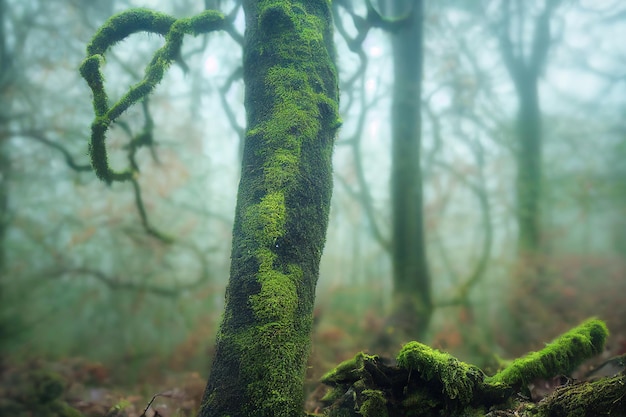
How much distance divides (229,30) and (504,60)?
11081 mm

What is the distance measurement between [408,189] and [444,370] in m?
6.18

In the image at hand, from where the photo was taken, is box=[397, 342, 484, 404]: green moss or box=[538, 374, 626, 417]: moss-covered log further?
box=[397, 342, 484, 404]: green moss

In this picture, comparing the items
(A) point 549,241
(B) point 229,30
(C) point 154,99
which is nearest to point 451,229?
(A) point 549,241

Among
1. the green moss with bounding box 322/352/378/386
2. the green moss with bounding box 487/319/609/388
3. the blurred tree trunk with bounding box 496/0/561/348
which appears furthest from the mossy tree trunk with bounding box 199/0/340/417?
the blurred tree trunk with bounding box 496/0/561/348

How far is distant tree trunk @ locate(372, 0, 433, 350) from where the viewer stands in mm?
7414

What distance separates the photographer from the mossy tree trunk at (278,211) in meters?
Answer: 2.10

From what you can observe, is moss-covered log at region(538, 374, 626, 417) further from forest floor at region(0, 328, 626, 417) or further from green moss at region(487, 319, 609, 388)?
green moss at region(487, 319, 609, 388)

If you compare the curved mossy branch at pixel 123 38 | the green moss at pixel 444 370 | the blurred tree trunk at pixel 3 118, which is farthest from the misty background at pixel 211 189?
the green moss at pixel 444 370

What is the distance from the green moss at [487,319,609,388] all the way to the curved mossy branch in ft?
12.3

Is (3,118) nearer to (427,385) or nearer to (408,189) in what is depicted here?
(408,189)

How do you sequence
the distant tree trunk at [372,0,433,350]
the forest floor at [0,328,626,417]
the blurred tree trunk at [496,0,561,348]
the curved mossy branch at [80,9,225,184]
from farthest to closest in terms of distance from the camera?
the blurred tree trunk at [496,0,561,348] < the distant tree trunk at [372,0,433,350] < the curved mossy branch at [80,9,225,184] < the forest floor at [0,328,626,417]

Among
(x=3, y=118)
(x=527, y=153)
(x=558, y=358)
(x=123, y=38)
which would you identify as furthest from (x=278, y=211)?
(x=3, y=118)

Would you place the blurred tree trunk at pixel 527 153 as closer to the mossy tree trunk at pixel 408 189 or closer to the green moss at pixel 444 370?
the mossy tree trunk at pixel 408 189

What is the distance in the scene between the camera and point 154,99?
38.8 feet
